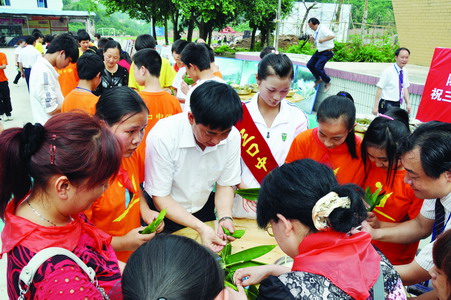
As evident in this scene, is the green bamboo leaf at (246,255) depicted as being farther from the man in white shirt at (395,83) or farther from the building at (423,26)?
the building at (423,26)

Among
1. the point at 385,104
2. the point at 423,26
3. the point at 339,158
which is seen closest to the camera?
the point at 339,158

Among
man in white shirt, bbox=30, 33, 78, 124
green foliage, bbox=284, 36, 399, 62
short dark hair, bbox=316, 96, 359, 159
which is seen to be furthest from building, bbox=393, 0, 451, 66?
man in white shirt, bbox=30, 33, 78, 124

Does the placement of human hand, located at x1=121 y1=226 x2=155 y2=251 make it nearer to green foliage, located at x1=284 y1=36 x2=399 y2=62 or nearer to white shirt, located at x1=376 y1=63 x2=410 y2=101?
white shirt, located at x1=376 y1=63 x2=410 y2=101

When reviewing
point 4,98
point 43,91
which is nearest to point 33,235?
point 43,91

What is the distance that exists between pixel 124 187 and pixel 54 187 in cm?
66

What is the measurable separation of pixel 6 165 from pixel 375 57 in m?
13.1

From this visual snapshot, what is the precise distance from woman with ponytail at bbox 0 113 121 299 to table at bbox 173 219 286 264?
0.83m

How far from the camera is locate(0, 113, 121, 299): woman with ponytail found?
1.02 m

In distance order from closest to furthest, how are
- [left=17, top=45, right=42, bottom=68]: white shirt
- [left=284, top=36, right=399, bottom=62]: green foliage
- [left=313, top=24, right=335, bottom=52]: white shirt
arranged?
[left=313, top=24, right=335, bottom=52]: white shirt < [left=17, top=45, right=42, bottom=68]: white shirt < [left=284, top=36, right=399, bottom=62]: green foliage

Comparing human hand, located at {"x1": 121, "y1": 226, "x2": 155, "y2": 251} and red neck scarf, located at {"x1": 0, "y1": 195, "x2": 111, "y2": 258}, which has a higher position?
red neck scarf, located at {"x1": 0, "y1": 195, "x2": 111, "y2": 258}

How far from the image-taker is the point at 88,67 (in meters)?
3.28

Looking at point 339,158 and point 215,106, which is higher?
point 215,106

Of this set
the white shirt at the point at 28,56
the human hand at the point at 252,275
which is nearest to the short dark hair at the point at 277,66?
the human hand at the point at 252,275

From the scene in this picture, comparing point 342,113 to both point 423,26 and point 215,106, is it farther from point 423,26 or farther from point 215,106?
point 423,26
